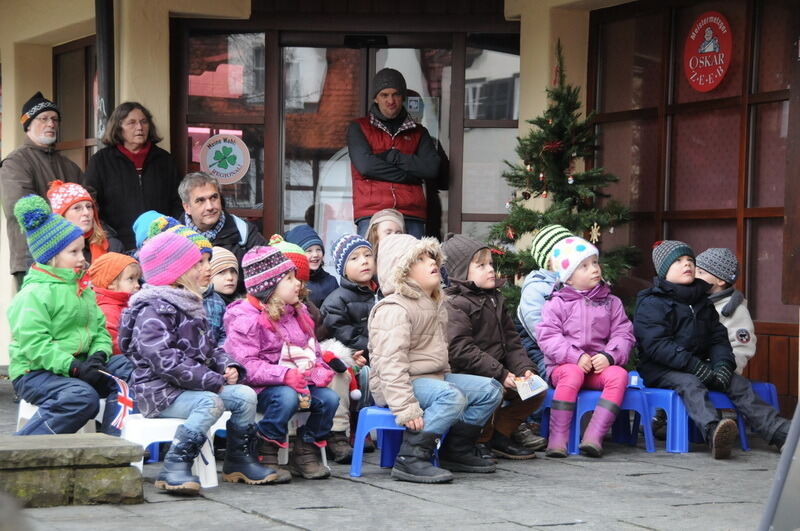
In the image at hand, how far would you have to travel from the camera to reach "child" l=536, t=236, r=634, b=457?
7.24 m

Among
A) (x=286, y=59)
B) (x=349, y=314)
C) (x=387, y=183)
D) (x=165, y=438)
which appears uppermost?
(x=286, y=59)

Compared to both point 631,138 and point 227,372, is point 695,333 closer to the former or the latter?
point 631,138

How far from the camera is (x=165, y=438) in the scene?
587cm

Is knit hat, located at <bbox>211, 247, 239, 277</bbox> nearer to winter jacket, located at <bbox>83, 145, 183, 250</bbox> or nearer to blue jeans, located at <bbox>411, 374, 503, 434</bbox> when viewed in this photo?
blue jeans, located at <bbox>411, 374, 503, 434</bbox>

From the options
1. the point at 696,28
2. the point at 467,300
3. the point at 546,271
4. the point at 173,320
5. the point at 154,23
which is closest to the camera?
the point at 173,320

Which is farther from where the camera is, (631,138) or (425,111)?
(425,111)

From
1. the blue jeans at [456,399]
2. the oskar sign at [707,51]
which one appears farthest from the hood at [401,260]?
the oskar sign at [707,51]

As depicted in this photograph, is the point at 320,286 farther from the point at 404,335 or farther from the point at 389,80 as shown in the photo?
the point at 389,80

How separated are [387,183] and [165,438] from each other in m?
4.05

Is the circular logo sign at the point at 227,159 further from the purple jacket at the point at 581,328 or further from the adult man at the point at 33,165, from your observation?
the purple jacket at the point at 581,328

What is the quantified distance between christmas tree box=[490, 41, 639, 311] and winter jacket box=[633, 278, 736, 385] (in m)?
0.98

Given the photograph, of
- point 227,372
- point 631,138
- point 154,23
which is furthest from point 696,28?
point 227,372

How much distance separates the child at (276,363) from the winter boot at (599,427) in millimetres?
1610

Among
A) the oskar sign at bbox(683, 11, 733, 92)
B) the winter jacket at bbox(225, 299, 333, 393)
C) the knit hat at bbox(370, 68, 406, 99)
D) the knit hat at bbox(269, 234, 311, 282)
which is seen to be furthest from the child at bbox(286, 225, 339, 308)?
the oskar sign at bbox(683, 11, 733, 92)
